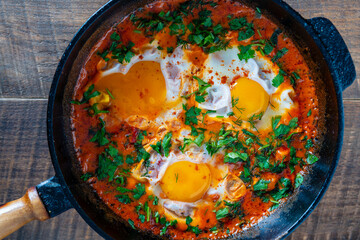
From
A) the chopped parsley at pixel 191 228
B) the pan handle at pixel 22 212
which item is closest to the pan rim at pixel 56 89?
the pan handle at pixel 22 212

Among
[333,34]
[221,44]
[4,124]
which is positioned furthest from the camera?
[4,124]

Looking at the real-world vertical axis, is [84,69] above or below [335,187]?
above

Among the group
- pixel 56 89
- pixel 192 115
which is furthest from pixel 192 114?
pixel 56 89

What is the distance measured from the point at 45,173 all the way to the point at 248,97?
1697 mm

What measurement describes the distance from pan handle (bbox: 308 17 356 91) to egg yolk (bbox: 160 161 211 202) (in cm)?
118

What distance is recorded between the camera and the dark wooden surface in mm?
2758

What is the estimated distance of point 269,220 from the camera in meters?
2.87

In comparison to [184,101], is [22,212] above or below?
below

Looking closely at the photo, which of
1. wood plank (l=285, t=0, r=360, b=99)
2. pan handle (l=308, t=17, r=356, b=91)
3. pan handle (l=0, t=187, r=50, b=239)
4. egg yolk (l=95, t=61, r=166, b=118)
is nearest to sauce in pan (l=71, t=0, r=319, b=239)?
egg yolk (l=95, t=61, r=166, b=118)

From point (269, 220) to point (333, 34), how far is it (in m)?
1.49

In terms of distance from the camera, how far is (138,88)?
2617mm

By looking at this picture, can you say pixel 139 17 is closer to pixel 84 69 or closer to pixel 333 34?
pixel 84 69

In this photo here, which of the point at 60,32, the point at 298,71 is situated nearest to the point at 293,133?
the point at 298,71

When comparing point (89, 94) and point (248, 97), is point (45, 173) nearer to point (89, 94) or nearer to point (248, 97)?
point (89, 94)
